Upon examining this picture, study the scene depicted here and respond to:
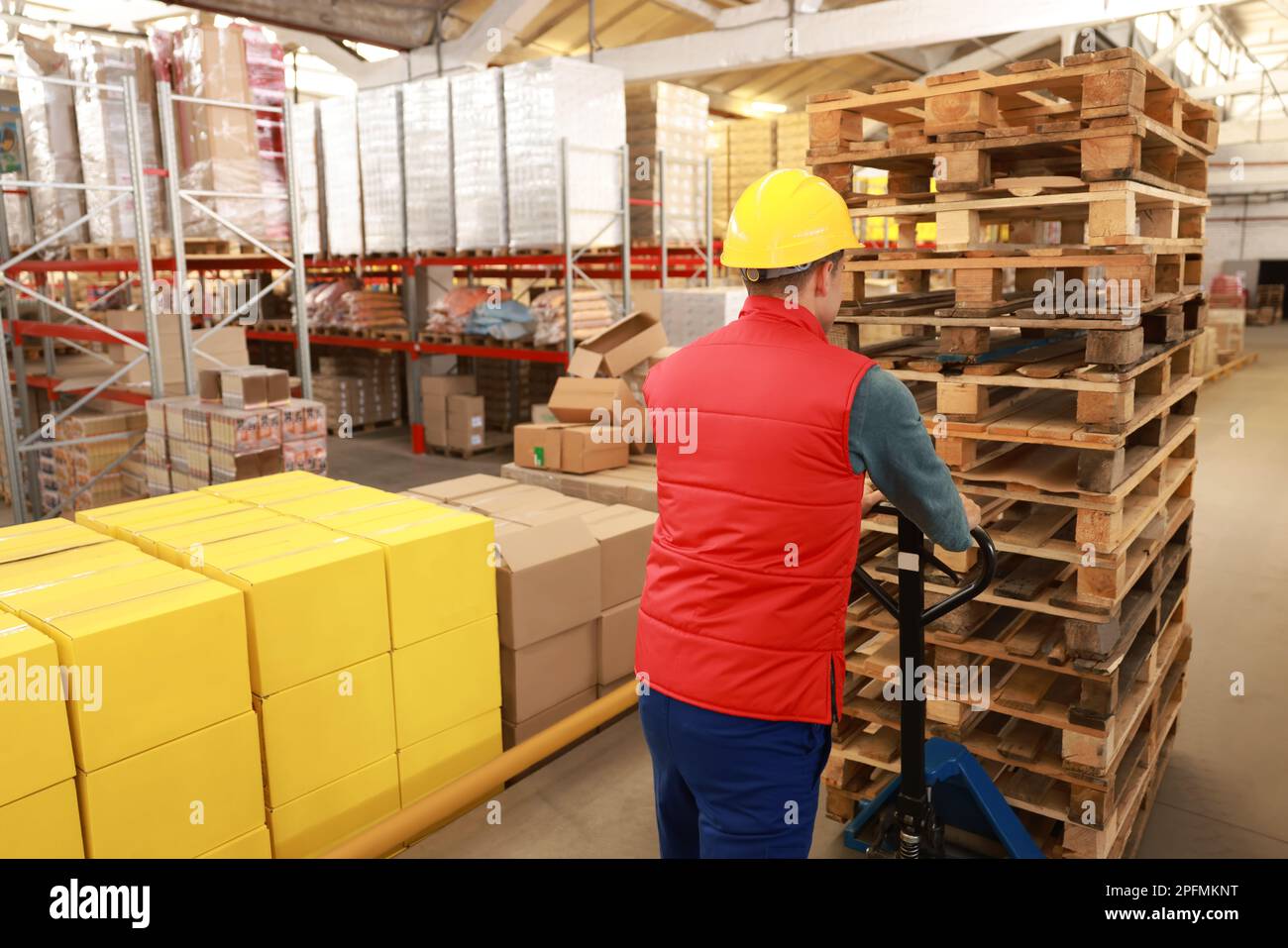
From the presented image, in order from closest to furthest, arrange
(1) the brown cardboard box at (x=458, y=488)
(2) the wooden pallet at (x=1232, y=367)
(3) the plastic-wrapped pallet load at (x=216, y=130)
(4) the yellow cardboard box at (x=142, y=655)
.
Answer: (4) the yellow cardboard box at (x=142, y=655), (1) the brown cardboard box at (x=458, y=488), (3) the plastic-wrapped pallet load at (x=216, y=130), (2) the wooden pallet at (x=1232, y=367)

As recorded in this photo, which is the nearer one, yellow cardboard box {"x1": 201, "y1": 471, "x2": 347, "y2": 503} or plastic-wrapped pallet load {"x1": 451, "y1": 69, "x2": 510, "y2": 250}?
yellow cardboard box {"x1": 201, "y1": 471, "x2": 347, "y2": 503}

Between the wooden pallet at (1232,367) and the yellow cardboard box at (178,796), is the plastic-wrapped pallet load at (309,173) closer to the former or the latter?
the yellow cardboard box at (178,796)

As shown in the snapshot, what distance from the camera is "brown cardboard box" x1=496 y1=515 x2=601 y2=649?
397 cm

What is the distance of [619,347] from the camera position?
7367 mm

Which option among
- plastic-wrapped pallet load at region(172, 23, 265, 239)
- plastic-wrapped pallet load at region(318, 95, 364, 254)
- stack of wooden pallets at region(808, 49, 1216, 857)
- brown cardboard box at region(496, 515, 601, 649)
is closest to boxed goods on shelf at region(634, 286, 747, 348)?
plastic-wrapped pallet load at region(172, 23, 265, 239)

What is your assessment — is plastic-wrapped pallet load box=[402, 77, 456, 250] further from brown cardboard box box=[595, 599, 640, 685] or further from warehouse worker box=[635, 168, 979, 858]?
warehouse worker box=[635, 168, 979, 858]

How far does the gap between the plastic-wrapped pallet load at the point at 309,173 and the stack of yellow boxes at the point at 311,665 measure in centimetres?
864

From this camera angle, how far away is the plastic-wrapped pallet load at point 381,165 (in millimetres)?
10164

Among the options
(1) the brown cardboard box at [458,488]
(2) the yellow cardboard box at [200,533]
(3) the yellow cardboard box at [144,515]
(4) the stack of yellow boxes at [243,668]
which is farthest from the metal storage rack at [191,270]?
(4) the stack of yellow boxes at [243,668]

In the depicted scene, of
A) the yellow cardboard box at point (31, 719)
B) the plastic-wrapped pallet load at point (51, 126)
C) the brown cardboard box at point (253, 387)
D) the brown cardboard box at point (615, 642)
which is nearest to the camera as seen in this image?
the yellow cardboard box at point (31, 719)

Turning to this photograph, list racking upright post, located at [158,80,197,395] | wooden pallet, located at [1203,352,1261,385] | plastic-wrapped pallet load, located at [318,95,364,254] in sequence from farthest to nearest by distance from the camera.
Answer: wooden pallet, located at [1203,352,1261,385], plastic-wrapped pallet load, located at [318,95,364,254], racking upright post, located at [158,80,197,395]

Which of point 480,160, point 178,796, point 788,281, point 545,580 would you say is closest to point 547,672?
point 545,580
